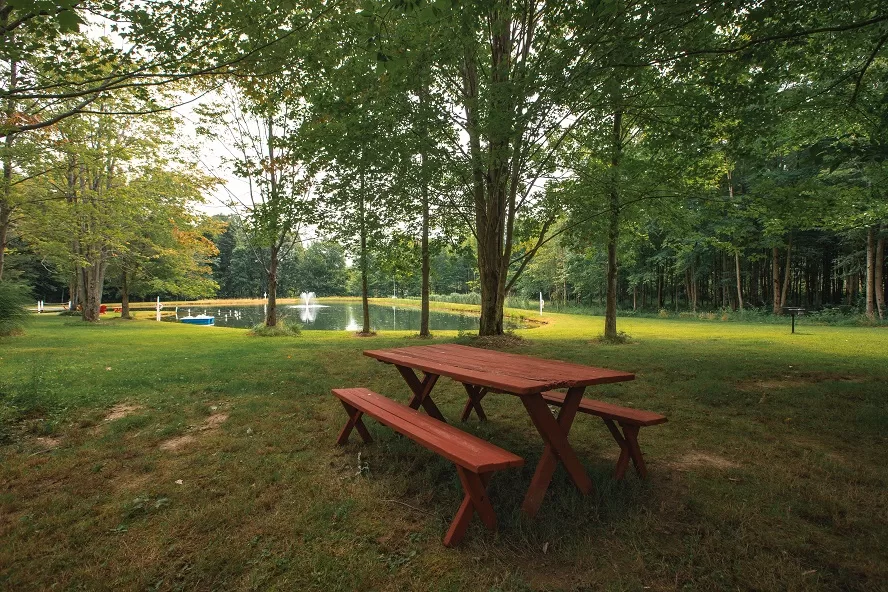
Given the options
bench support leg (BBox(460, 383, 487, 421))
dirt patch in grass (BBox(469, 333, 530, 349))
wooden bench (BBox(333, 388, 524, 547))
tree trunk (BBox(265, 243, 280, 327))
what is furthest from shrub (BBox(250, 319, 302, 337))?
wooden bench (BBox(333, 388, 524, 547))

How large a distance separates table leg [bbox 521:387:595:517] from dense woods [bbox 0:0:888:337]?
2.92 metres

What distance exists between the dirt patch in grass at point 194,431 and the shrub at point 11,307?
11.4 meters

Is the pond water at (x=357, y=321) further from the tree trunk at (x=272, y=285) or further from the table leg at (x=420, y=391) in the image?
the table leg at (x=420, y=391)

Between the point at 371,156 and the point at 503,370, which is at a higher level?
the point at 371,156

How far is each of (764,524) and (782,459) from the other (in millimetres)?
1309

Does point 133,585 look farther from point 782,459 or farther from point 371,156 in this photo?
point 371,156

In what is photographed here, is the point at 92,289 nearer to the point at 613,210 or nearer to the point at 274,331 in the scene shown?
the point at 274,331

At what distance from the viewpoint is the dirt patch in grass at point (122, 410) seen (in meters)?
4.68

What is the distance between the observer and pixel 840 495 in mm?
2713

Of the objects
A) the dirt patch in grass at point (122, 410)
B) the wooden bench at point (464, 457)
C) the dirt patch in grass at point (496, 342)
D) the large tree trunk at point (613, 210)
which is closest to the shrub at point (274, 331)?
the dirt patch in grass at point (496, 342)

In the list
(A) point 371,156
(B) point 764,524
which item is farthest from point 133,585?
(A) point 371,156

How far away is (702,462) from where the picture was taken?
3318 mm

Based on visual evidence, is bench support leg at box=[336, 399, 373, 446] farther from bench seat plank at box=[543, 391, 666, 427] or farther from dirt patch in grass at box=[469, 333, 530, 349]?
dirt patch in grass at box=[469, 333, 530, 349]

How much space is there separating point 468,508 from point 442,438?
44cm
